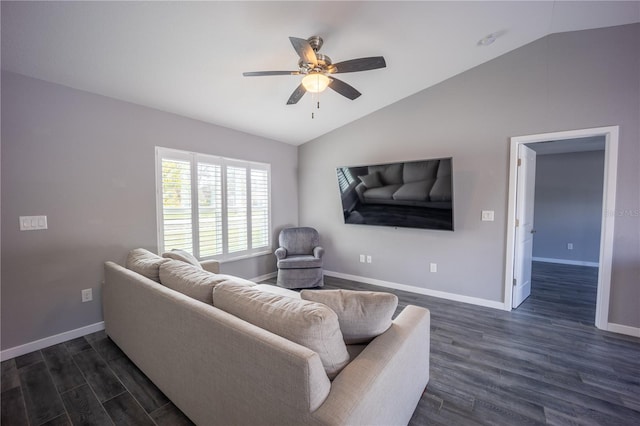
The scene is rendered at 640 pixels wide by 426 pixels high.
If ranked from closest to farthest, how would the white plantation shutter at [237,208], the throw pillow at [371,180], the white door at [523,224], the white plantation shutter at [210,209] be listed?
the white door at [523,224] < the white plantation shutter at [210,209] < the throw pillow at [371,180] < the white plantation shutter at [237,208]

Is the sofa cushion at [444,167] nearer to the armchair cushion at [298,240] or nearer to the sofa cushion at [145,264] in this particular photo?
the armchair cushion at [298,240]

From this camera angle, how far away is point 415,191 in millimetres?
3480

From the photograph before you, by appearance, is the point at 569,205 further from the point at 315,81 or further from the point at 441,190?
the point at 315,81

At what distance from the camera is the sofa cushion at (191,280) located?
1.62 m

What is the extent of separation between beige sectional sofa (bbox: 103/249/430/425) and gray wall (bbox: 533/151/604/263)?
233 inches

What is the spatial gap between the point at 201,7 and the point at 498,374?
12.0ft

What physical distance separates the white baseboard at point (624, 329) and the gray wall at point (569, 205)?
3.52 metres

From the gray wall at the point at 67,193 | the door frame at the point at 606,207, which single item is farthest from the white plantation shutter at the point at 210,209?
the door frame at the point at 606,207

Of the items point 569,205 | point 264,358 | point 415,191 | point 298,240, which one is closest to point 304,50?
point 264,358

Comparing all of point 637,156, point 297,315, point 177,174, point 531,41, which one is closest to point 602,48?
point 531,41

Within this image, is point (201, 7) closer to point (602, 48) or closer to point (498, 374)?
point (498, 374)

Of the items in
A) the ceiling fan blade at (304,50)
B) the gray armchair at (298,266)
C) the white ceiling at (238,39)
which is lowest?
the gray armchair at (298,266)

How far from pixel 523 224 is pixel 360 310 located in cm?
314

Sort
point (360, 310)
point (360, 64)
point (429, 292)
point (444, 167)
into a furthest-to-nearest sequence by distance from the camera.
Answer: point (429, 292), point (444, 167), point (360, 64), point (360, 310)
